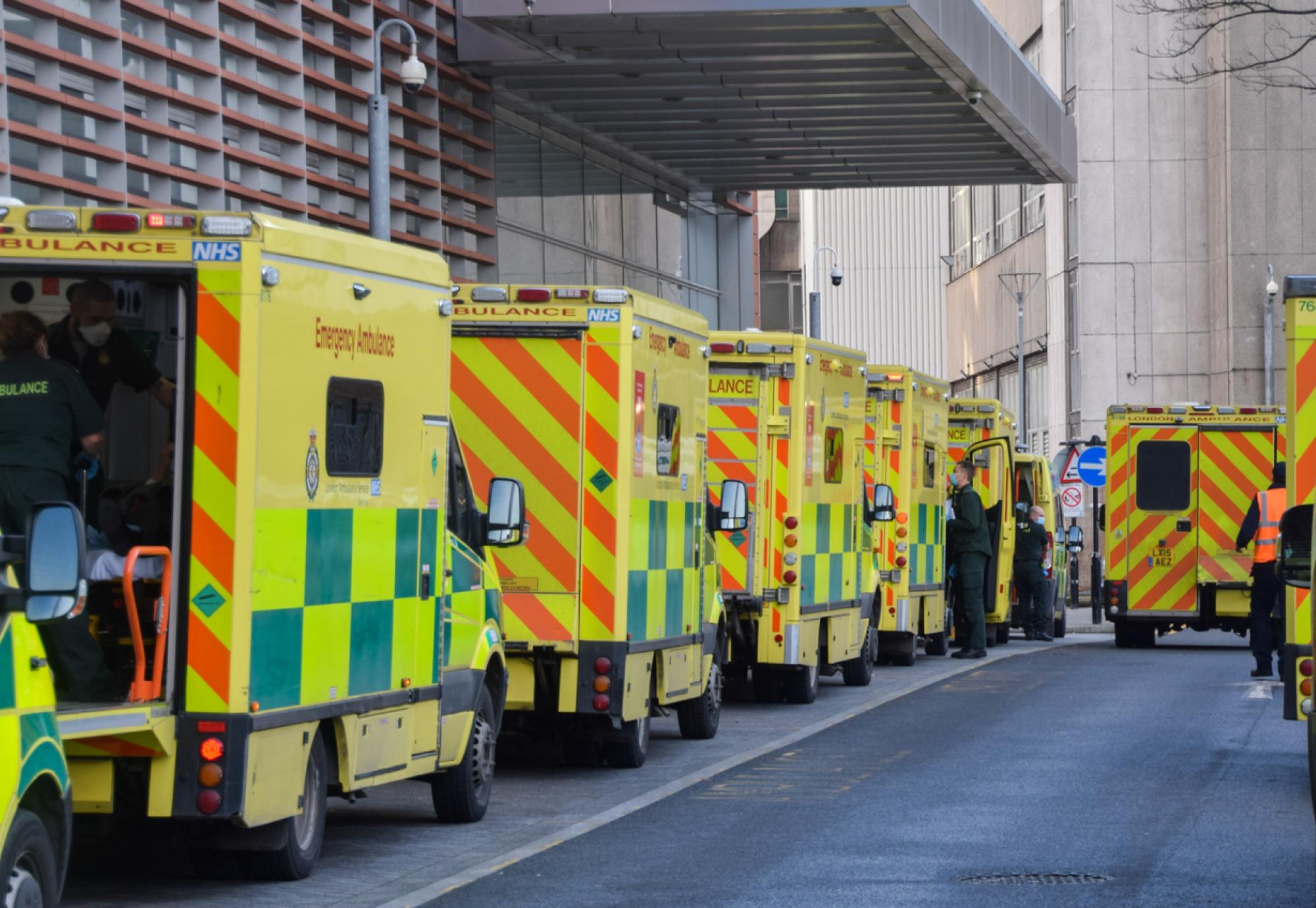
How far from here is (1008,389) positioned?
6919cm

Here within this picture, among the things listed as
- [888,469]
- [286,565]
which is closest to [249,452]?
[286,565]

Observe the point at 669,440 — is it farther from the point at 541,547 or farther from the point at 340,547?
the point at 340,547

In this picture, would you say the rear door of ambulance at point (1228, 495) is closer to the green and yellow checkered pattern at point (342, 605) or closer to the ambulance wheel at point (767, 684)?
the ambulance wheel at point (767, 684)

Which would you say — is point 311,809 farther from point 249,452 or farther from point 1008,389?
point 1008,389

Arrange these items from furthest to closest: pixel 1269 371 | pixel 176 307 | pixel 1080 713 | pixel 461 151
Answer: pixel 1269 371 < pixel 461 151 < pixel 1080 713 < pixel 176 307

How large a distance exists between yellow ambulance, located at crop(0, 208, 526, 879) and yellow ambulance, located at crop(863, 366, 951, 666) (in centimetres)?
1102

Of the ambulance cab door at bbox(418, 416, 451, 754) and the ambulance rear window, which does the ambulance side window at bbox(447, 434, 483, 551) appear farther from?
the ambulance rear window

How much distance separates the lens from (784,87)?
2611 cm

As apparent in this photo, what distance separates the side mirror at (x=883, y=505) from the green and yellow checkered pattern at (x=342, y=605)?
10501mm

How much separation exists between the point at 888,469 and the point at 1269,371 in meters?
31.8

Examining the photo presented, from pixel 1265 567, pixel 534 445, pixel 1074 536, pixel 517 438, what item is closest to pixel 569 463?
pixel 534 445

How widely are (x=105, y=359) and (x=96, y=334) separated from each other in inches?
4.6

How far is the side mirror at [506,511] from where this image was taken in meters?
11.3

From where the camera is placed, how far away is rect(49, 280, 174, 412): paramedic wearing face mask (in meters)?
9.78
